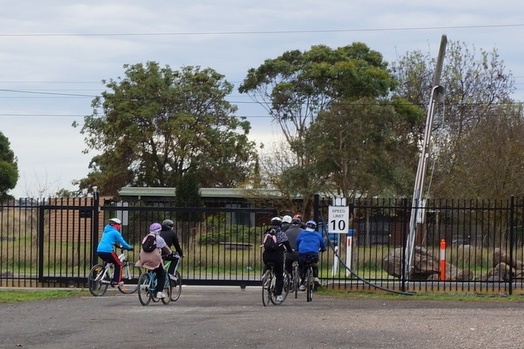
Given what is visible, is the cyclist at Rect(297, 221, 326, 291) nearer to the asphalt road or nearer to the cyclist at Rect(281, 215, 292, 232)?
the asphalt road

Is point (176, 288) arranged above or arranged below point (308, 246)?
below

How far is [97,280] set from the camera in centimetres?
2300

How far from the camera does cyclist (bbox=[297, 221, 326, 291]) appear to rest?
22.2 m

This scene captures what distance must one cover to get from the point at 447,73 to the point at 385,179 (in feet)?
33.0

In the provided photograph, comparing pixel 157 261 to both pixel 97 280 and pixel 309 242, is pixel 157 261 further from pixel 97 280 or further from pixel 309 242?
pixel 309 242

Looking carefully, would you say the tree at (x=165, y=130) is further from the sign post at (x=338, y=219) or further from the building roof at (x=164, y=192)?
the sign post at (x=338, y=219)

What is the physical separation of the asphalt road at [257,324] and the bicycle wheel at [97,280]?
1.17 ft

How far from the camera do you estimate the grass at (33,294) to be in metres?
22.2

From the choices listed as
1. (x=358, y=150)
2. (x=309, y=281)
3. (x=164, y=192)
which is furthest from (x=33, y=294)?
(x=164, y=192)

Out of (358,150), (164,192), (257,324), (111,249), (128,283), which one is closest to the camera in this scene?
(257,324)

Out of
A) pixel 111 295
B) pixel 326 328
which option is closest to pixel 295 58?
pixel 111 295

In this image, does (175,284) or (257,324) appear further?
(175,284)

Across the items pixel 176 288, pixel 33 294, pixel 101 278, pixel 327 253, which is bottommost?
pixel 33 294

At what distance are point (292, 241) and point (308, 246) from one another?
1.37 metres
